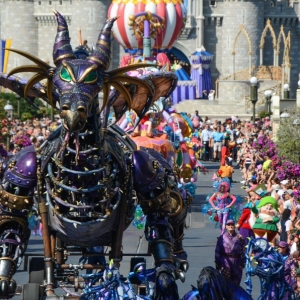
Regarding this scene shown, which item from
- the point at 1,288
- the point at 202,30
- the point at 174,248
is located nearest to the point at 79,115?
the point at 1,288

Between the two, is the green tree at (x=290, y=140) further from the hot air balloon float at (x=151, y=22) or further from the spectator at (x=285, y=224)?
the spectator at (x=285, y=224)

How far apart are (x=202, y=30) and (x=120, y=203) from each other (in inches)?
2712

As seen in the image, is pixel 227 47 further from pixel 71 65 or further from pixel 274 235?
pixel 71 65

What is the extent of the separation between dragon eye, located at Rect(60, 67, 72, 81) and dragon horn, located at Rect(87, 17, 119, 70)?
214mm

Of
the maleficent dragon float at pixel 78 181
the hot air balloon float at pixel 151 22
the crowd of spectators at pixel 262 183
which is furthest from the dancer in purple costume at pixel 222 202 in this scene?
the hot air balloon float at pixel 151 22

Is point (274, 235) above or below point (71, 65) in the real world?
below

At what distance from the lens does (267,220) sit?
49.5 feet

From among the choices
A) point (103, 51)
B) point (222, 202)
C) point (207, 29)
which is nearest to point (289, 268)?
point (103, 51)

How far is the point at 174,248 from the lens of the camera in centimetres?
1102

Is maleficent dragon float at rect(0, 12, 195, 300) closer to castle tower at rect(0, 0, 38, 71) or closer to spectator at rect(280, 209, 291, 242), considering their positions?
spectator at rect(280, 209, 291, 242)

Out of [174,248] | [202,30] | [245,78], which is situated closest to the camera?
[174,248]

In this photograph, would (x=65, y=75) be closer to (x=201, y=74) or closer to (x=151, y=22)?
(x=151, y=22)

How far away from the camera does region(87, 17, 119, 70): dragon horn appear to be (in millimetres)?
9648

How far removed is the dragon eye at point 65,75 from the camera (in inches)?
373
